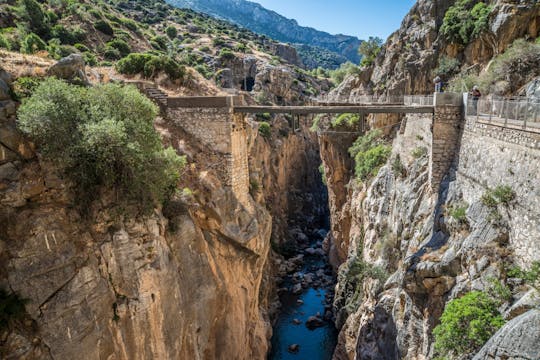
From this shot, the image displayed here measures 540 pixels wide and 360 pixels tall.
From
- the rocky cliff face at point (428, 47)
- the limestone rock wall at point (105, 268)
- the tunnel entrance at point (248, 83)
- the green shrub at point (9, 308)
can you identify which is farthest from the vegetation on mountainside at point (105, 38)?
the rocky cliff face at point (428, 47)

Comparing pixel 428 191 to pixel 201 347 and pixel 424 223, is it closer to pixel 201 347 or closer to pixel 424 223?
pixel 424 223

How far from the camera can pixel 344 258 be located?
110 ft

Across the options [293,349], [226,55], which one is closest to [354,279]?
[293,349]

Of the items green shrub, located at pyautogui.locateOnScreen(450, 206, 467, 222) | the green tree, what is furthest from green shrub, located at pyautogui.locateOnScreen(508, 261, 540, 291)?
the green tree

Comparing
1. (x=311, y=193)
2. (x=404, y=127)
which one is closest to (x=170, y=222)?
(x=404, y=127)

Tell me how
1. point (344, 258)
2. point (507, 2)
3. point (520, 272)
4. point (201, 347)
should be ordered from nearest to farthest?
point (520, 272) < point (201, 347) < point (507, 2) < point (344, 258)

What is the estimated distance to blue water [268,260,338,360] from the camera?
90.9ft

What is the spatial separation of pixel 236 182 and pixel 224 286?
18.2 feet

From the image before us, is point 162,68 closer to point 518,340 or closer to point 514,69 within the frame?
point 514,69

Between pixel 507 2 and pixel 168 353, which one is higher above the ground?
pixel 507 2

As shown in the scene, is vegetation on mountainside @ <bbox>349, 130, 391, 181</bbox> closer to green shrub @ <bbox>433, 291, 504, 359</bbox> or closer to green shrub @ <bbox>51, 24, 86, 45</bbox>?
green shrub @ <bbox>433, 291, 504, 359</bbox>

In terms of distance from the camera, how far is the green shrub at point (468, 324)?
10742 mm

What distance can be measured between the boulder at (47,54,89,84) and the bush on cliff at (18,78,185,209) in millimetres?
2291

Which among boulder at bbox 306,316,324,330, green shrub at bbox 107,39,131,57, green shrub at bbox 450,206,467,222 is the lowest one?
boulder at bbox 306,316,324,330
